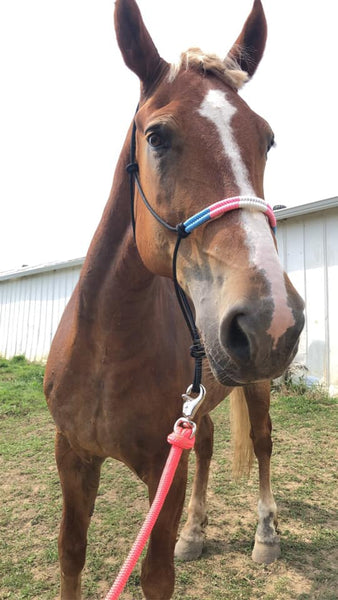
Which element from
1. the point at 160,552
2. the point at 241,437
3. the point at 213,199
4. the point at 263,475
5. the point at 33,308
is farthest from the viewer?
the point at 33,308

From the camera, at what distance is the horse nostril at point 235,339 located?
1.11 metres

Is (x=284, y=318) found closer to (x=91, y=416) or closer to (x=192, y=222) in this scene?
(x=192, y=222)

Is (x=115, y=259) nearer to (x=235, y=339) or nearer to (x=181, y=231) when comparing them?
(x=181, y=231)

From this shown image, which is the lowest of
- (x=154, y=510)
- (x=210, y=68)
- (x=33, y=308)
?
(x=154, y=510)

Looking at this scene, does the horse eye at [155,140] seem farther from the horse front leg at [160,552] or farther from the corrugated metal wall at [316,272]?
the corrugated metal wall at [316,272]

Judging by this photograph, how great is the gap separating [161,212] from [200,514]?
274 cm

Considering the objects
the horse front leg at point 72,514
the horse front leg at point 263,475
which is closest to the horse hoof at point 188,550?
the horse front leg at point 263,475

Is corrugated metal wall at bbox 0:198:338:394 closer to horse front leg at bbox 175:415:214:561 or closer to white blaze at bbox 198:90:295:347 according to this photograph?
horse front leg at bbox 175:415:214:561

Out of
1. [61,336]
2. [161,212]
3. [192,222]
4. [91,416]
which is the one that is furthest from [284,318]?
[61,336]

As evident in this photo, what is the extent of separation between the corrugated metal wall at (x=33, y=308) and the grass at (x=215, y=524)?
23.2 feet

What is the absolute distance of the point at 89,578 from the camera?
2758 millimetres

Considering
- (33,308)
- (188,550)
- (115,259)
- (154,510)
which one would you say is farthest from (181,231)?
(33,308)

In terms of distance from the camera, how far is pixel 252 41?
1.96 m

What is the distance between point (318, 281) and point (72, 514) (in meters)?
6.15
